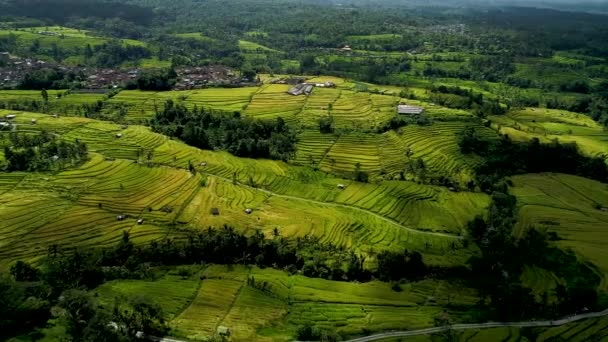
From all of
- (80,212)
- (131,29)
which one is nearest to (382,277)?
(80,212)

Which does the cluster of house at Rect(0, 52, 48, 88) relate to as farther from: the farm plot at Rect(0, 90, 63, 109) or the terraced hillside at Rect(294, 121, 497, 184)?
the terraced hillside at Rect(294, 121, 497, 184)

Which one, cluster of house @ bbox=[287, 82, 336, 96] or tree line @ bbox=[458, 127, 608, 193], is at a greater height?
cluster of house @ bbox=[287, 82, 336, 96]

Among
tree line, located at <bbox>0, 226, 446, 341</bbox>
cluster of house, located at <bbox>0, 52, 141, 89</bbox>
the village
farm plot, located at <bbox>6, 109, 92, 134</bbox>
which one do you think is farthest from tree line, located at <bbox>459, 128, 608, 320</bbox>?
cluster of house, located at <bbox>0, 52, 141, 89</bbox>

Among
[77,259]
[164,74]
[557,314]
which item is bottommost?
[557,314]

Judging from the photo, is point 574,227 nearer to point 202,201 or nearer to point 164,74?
point 202,201

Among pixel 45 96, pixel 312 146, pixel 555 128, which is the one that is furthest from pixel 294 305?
pixel 555 128

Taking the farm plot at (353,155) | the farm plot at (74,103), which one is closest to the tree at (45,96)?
the farm plot at (74,103)
